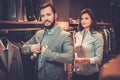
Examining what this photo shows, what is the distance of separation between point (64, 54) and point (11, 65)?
80 centimetres

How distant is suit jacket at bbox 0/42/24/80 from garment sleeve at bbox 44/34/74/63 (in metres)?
0.64

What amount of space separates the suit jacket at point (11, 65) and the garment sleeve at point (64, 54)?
2.09ft

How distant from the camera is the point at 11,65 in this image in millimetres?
2697

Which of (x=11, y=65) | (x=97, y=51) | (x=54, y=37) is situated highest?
(x=54, y=37)

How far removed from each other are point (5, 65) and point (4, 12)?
0.80 meters

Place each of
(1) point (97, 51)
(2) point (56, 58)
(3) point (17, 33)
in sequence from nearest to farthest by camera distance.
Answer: (2) point (56, 58) < (1) point (97, 51) < (3) point (17, 33)

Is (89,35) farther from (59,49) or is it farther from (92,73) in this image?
(59,49)

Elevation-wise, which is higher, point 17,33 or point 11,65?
point 17,33

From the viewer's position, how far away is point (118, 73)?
0.57m

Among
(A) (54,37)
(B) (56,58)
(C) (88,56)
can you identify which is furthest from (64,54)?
(C) (88,56)

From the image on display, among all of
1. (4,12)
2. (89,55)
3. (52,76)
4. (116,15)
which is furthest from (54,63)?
(116,15)

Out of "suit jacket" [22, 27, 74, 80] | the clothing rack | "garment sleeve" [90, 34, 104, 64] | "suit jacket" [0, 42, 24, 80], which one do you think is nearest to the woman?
"garment sleeve" [90, 34, 104, 64]

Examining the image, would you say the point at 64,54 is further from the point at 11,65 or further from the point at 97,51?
the point at 11,65

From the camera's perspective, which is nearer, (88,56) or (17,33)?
(88,56)
